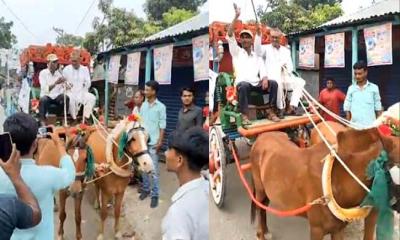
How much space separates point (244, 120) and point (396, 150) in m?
0.42

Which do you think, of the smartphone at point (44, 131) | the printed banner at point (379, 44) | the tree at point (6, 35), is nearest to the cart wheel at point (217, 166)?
the printed banner at point (379, 44)

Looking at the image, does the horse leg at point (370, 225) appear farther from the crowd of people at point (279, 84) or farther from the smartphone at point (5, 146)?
the smartphone at point (5, 146)

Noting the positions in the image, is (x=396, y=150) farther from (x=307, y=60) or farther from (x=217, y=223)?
(x=217, y=223)

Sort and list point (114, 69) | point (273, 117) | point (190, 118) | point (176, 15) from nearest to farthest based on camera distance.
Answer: point (273, 117), point (190, 118), point (176, 15), point (114, 69)

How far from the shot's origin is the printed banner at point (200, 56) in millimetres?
1578

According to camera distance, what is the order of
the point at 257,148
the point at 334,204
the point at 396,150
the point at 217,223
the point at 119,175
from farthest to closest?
the point at 119,175 < the point at 217,223 < the point at 257,148 < the point at 334,204 < the point at 396,150

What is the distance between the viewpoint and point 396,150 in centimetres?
99

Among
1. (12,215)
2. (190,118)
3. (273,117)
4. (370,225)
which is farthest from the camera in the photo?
(190,118)

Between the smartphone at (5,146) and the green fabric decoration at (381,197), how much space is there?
111cm

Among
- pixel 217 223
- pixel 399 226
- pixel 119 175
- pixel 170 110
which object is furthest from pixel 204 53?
pixel 399 226

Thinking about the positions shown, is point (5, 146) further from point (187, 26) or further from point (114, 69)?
point (187, 26)

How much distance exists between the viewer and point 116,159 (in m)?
1.98

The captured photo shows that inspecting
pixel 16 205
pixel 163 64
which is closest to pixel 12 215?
pixel 16 205

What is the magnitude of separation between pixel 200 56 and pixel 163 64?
0.18m
